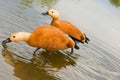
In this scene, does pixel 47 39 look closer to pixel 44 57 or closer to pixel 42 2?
pixel 44 57

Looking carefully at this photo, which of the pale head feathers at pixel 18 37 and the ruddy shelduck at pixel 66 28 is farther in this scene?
the ruddy shelduck at pixel 66 28

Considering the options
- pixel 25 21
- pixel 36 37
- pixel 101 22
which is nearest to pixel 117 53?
pixel 25 21

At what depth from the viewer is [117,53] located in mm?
14750

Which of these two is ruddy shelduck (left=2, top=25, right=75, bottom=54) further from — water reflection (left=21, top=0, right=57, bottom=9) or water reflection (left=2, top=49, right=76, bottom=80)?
water reflection (left=21, top=0, right=57, bottom=9)

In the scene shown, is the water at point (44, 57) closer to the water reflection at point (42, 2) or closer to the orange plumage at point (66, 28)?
the water reflection at point (42, 2)

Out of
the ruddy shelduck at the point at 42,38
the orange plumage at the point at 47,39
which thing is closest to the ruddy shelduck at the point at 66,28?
the orange plumage at the point at 47,39

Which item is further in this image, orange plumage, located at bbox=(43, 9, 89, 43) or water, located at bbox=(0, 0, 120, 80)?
orange plumage, located at bbox=(43, 9, 89, 43)

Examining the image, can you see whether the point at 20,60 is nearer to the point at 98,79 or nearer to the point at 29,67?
the point at 29,67

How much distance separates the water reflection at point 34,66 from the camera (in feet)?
31.6

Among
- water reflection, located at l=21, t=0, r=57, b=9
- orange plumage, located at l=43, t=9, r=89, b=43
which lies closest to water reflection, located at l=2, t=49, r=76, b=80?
orange plumage, located at l=43, t=9, r=89, b=43

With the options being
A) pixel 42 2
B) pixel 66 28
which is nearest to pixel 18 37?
pixel 66 28

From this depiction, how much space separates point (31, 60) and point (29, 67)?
0.57 metres

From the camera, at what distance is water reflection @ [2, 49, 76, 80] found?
9.62 meters

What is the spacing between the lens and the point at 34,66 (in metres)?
10.5
